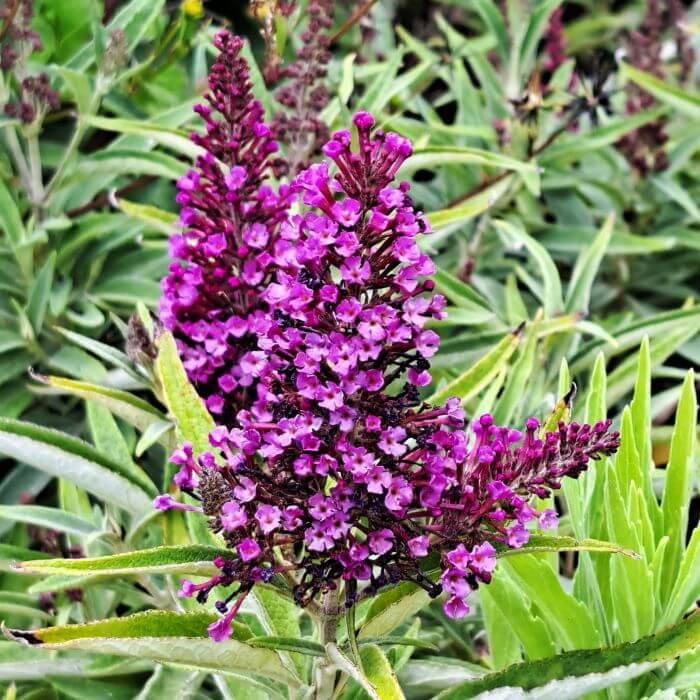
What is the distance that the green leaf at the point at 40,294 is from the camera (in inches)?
81.3

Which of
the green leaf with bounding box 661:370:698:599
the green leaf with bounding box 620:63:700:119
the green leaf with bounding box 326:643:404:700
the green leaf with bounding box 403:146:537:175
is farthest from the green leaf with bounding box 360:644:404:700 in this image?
the green leaf with bounding box 620:63:700:119

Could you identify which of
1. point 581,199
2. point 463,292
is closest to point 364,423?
point 463,292

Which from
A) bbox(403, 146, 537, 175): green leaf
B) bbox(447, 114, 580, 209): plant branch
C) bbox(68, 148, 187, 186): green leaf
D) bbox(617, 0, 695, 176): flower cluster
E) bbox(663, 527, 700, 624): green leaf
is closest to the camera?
bbox(663, 527, 700, 624): green leaf

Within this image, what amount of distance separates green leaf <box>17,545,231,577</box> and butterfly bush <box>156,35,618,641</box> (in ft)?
0.09

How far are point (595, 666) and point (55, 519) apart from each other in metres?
0.97

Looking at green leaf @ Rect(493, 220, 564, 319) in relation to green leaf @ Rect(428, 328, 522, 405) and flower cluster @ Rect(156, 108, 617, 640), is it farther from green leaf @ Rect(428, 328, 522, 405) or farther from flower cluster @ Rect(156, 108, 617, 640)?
flower cluster @ Rect(156, 108, 617, 640)

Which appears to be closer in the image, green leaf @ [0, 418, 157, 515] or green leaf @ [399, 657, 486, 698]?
green leaf @ [0, 418, 157, 515]

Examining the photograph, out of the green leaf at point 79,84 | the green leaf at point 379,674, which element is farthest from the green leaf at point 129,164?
the green leaf at point 379,674

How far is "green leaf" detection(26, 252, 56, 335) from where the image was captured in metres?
2.07

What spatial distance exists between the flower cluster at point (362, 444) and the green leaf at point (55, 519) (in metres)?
0.64

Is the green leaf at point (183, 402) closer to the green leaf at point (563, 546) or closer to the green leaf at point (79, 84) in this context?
the green leaf at point (563, 546)

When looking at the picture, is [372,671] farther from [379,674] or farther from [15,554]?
[15,554]

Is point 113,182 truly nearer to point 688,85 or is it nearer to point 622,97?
point 622,97

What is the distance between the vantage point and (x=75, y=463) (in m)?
1.54
